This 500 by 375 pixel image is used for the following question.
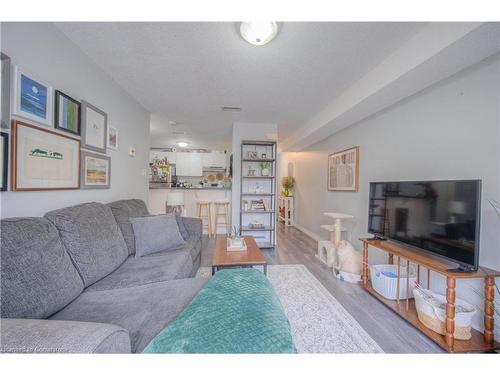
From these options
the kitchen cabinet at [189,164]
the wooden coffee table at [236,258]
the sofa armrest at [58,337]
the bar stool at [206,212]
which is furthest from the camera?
the kitchen cabinet at [189,164]

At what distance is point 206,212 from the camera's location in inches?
185

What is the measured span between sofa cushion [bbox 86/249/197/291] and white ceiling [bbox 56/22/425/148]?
73.2 inches

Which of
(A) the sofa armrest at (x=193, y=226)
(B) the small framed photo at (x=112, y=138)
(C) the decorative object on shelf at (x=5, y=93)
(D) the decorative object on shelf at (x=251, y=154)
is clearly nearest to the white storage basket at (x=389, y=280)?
(A) the sofa armrest at (x=193, y=226)

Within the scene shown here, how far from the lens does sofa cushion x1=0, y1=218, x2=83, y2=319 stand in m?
0.84

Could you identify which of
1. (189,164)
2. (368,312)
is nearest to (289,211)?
(189,164)

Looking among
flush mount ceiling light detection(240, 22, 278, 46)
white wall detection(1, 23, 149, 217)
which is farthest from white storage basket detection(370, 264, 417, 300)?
white wall detection(1, 23, 149, 217)

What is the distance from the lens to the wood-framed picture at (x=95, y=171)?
1837mm

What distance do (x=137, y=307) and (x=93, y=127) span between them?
1806mm

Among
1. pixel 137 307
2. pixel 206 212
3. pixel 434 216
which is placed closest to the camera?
pixel 137 307

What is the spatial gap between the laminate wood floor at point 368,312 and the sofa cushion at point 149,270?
1.01 metres

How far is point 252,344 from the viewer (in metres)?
0.54

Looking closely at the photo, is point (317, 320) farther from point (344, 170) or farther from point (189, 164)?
point (189, 164)

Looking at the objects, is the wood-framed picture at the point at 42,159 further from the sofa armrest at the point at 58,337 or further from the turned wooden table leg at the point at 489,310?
the turned wooden table leg at the point at 489,310
